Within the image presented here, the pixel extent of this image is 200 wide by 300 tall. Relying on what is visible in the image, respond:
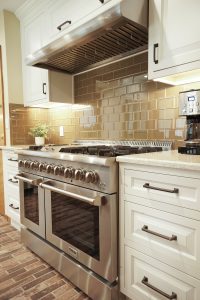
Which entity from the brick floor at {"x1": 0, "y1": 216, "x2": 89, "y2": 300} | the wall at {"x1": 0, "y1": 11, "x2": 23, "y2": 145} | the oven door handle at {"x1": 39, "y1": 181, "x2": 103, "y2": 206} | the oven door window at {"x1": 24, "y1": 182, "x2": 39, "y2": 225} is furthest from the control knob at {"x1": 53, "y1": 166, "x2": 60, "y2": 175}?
the wall at {"x1": 0, "y1": 11, "x2": 23, "y2": 145}

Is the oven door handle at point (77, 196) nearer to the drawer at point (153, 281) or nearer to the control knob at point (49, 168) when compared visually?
the control knob at point (49, 168)

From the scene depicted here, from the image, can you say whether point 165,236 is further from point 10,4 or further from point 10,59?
point 10,4

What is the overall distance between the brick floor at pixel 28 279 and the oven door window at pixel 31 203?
326mm

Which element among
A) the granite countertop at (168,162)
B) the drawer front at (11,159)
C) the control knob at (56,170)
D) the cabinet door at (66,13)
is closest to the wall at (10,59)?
the drawer front at (11,159)

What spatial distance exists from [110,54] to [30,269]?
193 centimetres

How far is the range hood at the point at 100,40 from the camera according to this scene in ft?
4.24

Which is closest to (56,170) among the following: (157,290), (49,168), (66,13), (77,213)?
(49,168)

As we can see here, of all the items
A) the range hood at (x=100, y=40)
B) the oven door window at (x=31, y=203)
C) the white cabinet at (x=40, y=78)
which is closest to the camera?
the range hood at (x=100, y=40)

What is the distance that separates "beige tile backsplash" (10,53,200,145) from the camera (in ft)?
5.54

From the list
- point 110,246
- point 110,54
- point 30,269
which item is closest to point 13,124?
point 110,54

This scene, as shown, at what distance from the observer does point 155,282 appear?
110 cm

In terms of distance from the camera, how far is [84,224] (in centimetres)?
140

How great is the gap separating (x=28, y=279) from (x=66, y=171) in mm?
892

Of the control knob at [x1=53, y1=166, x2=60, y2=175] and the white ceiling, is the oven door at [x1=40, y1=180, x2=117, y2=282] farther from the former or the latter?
the white ceiling
